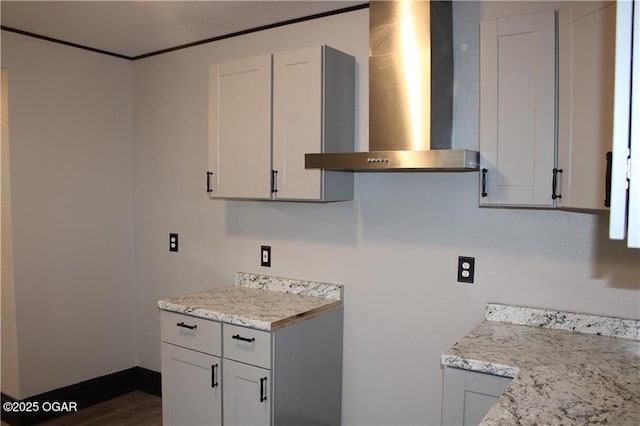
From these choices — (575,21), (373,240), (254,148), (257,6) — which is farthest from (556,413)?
(257,6)

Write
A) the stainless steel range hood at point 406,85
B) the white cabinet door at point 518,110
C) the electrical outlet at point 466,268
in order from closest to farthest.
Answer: the white cabinet door at point 518,110, the stainless steel range hood at point 406,85, the electrical outlet at point 466,268

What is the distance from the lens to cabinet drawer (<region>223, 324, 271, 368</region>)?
97.0 inches

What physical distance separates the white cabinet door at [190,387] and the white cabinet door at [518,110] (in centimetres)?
158

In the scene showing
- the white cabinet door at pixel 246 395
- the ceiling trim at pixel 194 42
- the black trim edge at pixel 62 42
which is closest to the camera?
the white cabinet door at pixel 246 395

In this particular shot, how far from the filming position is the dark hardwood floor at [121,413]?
134 inches

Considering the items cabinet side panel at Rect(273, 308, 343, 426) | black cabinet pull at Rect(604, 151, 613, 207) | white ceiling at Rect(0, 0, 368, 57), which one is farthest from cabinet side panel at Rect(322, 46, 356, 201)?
black cabinet pull at Rect(604, 151, 613, 207)

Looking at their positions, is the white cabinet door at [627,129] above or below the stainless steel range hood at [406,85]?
below

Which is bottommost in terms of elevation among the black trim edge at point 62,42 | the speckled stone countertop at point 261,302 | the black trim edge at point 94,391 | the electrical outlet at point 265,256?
the black trim edge at point 94,391

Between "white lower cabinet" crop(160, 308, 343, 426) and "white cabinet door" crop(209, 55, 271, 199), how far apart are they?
0.76 metres

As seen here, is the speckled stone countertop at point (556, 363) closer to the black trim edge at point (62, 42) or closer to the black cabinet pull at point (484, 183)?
the black cabinet pull at point (484, 183)

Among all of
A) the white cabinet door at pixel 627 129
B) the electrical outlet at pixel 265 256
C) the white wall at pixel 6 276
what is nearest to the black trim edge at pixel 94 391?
the white wall at pixel 6 276

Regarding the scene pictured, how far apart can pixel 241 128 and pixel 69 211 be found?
151 cm

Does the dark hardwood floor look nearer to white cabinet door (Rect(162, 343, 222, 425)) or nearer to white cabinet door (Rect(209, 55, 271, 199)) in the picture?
white cabinet door (Rect(162, 343, 222, 425))

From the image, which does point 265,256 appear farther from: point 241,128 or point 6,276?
point 6,276
